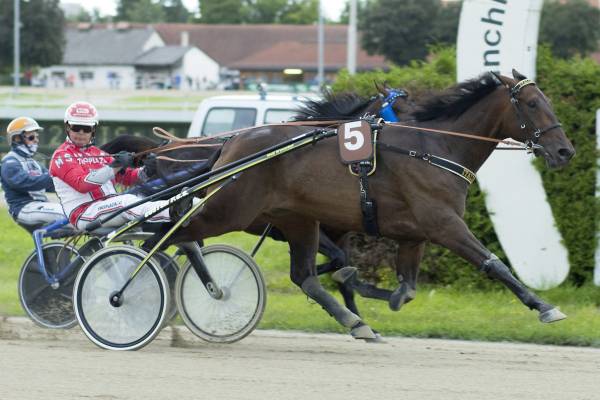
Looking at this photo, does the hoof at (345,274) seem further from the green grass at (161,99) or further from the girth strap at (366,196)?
the green grass at (161,99)

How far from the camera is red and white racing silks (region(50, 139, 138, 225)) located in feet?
23.2

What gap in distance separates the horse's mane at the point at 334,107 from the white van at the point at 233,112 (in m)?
4.85

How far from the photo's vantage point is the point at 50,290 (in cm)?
788

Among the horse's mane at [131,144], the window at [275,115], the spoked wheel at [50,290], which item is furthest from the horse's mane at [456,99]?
the window at [275,115]

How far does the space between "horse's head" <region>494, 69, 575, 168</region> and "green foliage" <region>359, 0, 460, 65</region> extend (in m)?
39.4

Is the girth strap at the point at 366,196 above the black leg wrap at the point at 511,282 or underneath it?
above

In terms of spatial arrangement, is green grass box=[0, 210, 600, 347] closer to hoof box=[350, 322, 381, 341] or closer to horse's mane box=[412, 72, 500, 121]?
hoof box=[350, 322, 381, 341]

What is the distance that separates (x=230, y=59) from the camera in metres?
86.4

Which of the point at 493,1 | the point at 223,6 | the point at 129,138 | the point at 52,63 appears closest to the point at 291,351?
the point at 129,138

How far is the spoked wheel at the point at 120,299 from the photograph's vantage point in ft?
22.9

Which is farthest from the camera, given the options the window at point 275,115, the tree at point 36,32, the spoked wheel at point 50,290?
the tree at point 36,32

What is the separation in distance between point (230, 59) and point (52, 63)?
87.4 feet

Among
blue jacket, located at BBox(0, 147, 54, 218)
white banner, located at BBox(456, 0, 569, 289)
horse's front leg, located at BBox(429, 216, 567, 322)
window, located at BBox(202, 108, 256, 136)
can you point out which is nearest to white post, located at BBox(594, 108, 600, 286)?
white banner, located at BBox(456, 0, 569, 289)

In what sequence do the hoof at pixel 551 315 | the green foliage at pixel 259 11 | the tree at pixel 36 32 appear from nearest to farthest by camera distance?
the hoof at pixel 551 315 < the tree at pixel 36 32 < the green foliage at pixel 259 11
